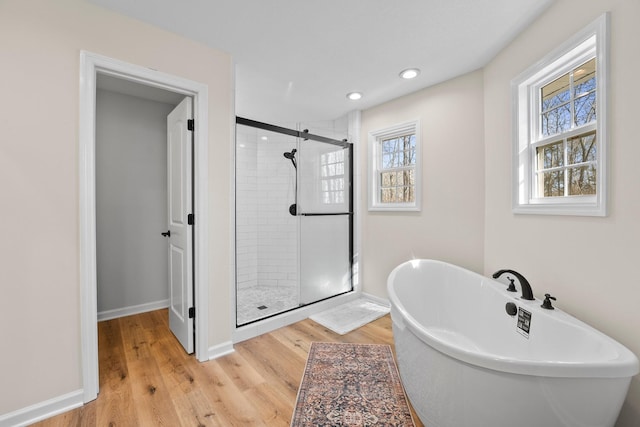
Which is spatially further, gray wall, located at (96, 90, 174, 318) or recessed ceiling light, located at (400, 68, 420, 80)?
gray wall, located at (96, 90, 174, 318)

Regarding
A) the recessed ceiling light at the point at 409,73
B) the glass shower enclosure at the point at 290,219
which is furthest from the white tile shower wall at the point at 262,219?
the recessed ceiling light at the point at 409,73

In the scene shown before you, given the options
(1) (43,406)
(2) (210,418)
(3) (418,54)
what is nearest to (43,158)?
(1) (43,406)

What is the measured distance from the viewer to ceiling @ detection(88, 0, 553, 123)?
1.69m

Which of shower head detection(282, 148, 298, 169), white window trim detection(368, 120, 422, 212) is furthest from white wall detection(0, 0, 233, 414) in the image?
white window trim detection(368, 120, 422, 212)

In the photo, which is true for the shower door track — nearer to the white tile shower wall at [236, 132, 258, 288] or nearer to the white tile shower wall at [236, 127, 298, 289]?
the white tile shower wall at [236, 127, 298, 289]

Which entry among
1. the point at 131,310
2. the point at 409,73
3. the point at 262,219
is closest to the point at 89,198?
the point at 131,310

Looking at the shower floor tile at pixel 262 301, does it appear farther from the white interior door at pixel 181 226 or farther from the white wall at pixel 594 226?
the white wall at pixel 594 226

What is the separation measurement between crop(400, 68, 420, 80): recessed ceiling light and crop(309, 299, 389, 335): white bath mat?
246cm

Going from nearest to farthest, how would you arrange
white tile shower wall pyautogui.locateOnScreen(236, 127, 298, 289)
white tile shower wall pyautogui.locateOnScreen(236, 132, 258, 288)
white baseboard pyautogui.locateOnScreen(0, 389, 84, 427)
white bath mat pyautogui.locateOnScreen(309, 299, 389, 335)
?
white baseboard pyautogui.locateOnScreen(0, 389, 84, 427)
white bath mat pyautogui.locateOnScreen(309, 299, 389, 335)
white tile shower wall pyautogui.locateOnScreen(236, 127, 298, 289)
white tile shower wall pyautogui.locateOnScreen(236, 132, 258, 288)

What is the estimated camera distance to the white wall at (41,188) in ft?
4.76

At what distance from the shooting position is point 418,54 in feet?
7.23

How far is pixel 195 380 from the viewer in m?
1.86

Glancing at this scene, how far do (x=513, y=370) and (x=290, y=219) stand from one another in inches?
95.9

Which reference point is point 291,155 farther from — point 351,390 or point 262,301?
point 351,390
